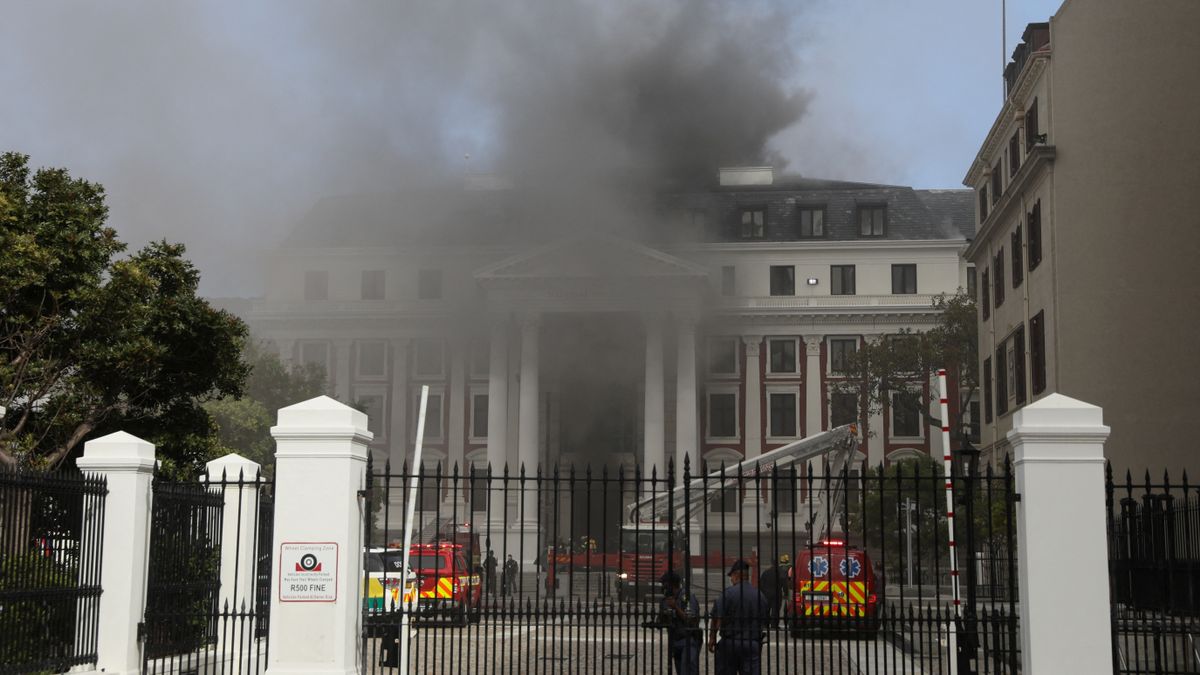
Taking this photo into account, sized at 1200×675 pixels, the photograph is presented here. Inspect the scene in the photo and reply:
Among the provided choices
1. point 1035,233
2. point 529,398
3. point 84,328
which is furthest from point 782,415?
point 84,328

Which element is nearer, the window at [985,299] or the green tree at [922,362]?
the window at [985,299]

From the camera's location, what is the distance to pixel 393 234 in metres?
67.2

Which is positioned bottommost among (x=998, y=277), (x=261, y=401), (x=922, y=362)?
(x=261, y=401)

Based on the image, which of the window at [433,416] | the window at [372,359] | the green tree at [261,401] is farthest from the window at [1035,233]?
the window at [372,359]

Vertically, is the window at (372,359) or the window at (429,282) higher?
the window at (429,282)

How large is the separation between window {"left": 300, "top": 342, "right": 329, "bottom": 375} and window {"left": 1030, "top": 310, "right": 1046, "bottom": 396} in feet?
138

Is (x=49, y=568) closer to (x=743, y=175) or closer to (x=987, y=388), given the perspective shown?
(x=987, y=388)

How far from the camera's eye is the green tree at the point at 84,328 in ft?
64.5

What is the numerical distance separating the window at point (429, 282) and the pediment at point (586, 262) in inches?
185

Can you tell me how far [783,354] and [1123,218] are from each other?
126 ft

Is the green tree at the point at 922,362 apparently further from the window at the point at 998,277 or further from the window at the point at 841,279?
the window at the point at 998,277

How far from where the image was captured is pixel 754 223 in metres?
72.2

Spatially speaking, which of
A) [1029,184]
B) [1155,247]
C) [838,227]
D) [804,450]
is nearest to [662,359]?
[838,227]

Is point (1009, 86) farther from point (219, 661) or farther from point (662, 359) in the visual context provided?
point (219, 661)
